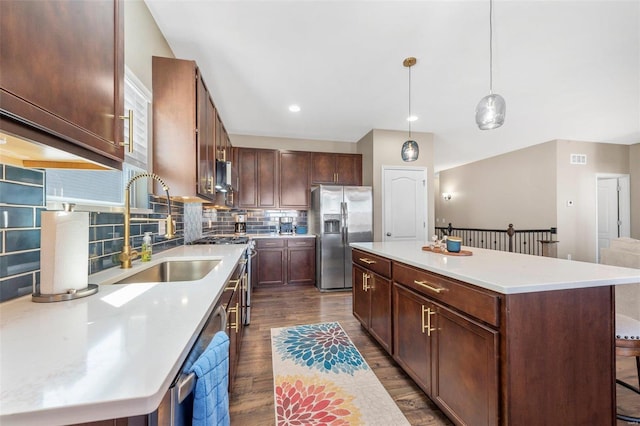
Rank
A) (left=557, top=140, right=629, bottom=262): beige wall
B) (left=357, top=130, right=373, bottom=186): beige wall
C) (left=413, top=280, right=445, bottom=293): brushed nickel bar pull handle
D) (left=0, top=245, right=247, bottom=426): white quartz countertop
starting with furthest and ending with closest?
(left=557, top=140, right=629, bottom=262): beige wall < (left=357, top=130, right=373, bottom=186): beige wall < (left=413, top=280, right=445, bottom=293): brushed nickel bar pull handle < (left=0, top=245, right=247, bottom=426): white quartz countertop

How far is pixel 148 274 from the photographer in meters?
1.59

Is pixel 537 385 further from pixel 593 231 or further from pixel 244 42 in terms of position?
pixel 593 231

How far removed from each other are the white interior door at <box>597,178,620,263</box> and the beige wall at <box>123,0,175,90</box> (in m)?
8.45

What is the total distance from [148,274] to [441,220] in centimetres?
899

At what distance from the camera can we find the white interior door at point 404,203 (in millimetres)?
4527

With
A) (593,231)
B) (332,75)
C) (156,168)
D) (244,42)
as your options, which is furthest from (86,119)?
(593,231)

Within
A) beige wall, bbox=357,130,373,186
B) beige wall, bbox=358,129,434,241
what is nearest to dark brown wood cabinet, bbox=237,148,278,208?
beige wall, bbox=357,130,373,186

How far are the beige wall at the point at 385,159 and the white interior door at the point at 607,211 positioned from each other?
432cm

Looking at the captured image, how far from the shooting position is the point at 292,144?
5.00m

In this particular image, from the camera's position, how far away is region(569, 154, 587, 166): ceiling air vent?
5.10 meters

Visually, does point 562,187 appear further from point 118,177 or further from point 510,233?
point 118,177

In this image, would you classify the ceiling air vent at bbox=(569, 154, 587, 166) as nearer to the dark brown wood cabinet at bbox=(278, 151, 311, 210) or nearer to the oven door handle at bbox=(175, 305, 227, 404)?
the dark brown wood cabinet at bbox=(278, 151, 311, 210)

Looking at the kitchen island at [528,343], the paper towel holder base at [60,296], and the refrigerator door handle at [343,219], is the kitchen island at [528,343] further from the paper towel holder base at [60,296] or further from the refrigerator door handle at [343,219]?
the refrigerator door handle at [343,219]

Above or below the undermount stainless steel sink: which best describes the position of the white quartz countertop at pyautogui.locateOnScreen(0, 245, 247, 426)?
above
